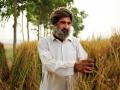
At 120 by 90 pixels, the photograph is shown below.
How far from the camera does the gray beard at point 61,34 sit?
117 inches

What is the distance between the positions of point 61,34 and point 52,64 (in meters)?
0.32

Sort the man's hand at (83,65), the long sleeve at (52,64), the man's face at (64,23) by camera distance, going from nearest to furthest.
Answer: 1. the man's hand at (83,65)
2. the long sleeve at (52,64)
3. the man's face at (64,23)

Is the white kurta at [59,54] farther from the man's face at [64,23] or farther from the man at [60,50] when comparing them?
the man's face at [64,23]

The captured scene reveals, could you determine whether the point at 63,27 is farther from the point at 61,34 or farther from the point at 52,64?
the point at 52,64

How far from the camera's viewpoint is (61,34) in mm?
2998

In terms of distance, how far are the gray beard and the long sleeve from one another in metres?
0.10

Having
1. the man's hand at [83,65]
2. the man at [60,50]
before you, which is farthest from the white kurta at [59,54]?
the man's hand at [83,65]

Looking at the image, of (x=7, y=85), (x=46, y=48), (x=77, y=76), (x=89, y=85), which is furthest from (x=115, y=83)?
(x=7, y=85)

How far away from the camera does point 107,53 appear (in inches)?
137

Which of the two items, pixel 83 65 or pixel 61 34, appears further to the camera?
pixel 61 34

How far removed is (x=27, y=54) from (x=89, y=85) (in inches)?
114

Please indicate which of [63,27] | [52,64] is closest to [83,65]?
[52,64]

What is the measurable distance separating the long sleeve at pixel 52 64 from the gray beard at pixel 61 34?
0.34 ft

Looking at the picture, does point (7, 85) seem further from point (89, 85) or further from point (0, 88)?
point (89, 85)
